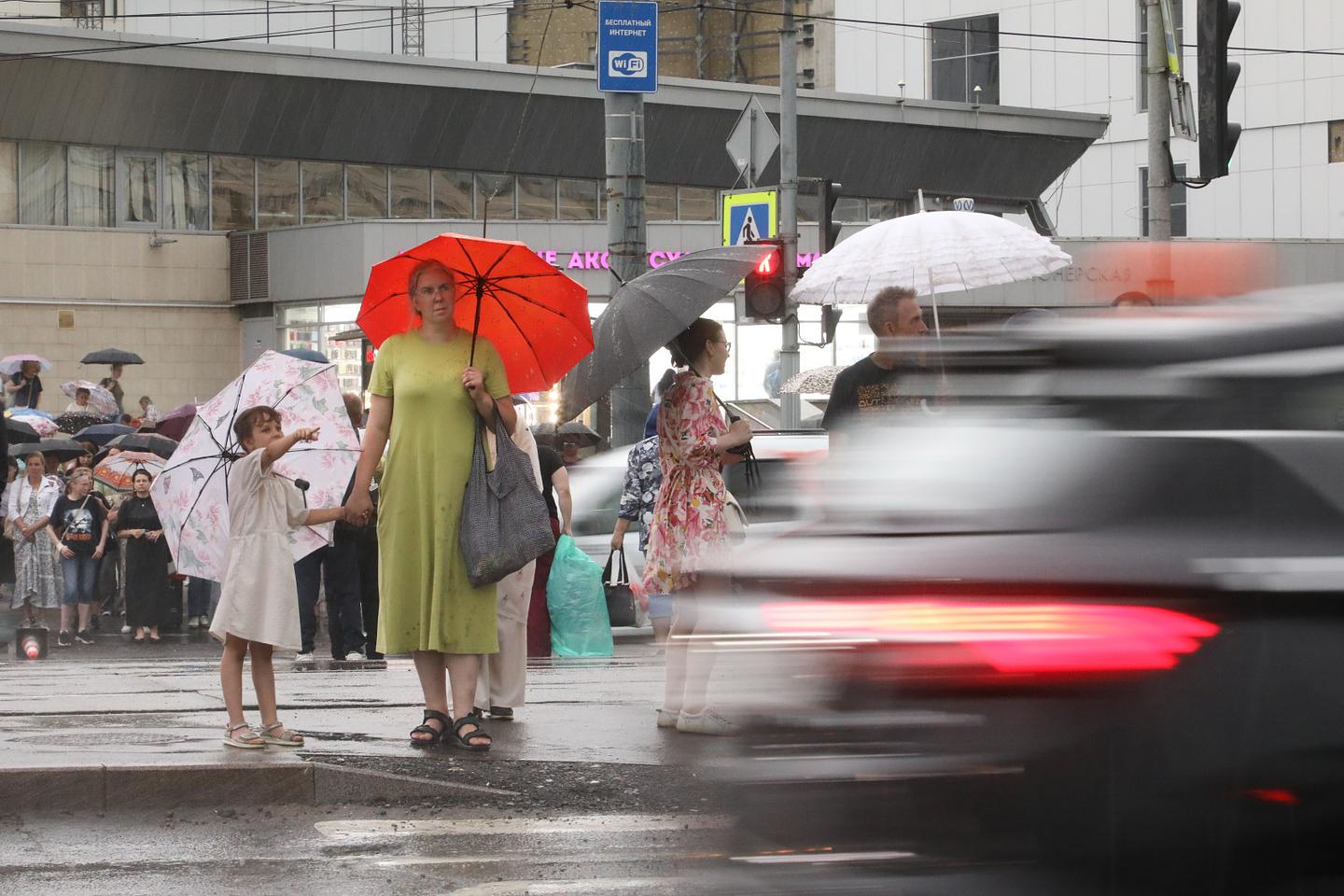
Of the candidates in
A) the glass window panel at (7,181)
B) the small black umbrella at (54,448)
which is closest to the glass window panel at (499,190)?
the glass window panel at (7,181)

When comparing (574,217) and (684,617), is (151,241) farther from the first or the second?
(684,617)

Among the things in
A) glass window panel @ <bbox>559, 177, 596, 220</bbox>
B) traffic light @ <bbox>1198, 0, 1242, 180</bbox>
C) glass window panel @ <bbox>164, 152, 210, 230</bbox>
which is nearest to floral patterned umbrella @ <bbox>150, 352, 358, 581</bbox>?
traffic light @ <bbox>1198, 0, 1242, 180</bbox>

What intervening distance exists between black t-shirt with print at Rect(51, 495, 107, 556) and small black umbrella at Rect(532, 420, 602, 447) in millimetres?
4294

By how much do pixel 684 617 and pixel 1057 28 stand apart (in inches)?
1635

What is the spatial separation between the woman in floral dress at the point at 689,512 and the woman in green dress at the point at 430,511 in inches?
34.7

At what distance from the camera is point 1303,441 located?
3.23 meters

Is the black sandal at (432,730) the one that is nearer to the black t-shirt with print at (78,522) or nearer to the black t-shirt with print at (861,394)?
the black t-shirt with print at (861,394)

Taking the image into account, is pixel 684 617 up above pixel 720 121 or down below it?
below

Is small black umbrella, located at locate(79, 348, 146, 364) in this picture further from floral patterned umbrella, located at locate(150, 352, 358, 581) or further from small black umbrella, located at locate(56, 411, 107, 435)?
floral patterned umbrella, located at locate(150, 352, 358, 581)

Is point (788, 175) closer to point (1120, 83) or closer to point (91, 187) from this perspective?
point (91, 187)

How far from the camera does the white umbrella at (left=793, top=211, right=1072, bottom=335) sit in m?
10.1

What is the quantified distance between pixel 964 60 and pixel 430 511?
143 ft

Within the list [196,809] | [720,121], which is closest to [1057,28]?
[720,121]

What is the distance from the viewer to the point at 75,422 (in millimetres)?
22562
